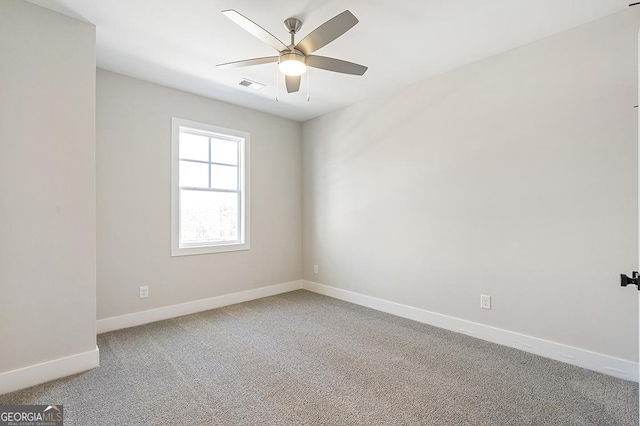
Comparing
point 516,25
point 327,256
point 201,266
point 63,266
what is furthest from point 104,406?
point 516,25

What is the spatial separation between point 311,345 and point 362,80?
2784 millimetres

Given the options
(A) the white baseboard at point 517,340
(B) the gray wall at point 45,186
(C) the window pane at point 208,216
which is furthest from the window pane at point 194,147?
(A) the white baseboard at point 517,340

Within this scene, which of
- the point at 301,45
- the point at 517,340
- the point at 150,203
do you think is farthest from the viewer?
the point at 150,203

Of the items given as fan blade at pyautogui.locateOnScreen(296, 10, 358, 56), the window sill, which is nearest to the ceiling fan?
fan blade at pyautogui.locateOnScreen(296, 10, 358, 56)

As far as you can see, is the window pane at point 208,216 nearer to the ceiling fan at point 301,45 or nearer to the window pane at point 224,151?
the window pane at point 224,151

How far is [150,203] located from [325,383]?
2.66 meters

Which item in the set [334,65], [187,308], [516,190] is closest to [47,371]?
[187,308]

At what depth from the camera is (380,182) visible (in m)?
3.89

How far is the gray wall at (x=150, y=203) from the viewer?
3.20 meters

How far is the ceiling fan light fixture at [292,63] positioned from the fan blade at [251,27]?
6 centimetres

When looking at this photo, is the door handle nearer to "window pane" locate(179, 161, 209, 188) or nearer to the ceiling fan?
the ceiling fan

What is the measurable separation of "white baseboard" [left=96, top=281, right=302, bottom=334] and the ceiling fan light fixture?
9.56 ft

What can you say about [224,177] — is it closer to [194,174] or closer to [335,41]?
[194,174]

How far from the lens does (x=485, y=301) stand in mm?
2982
